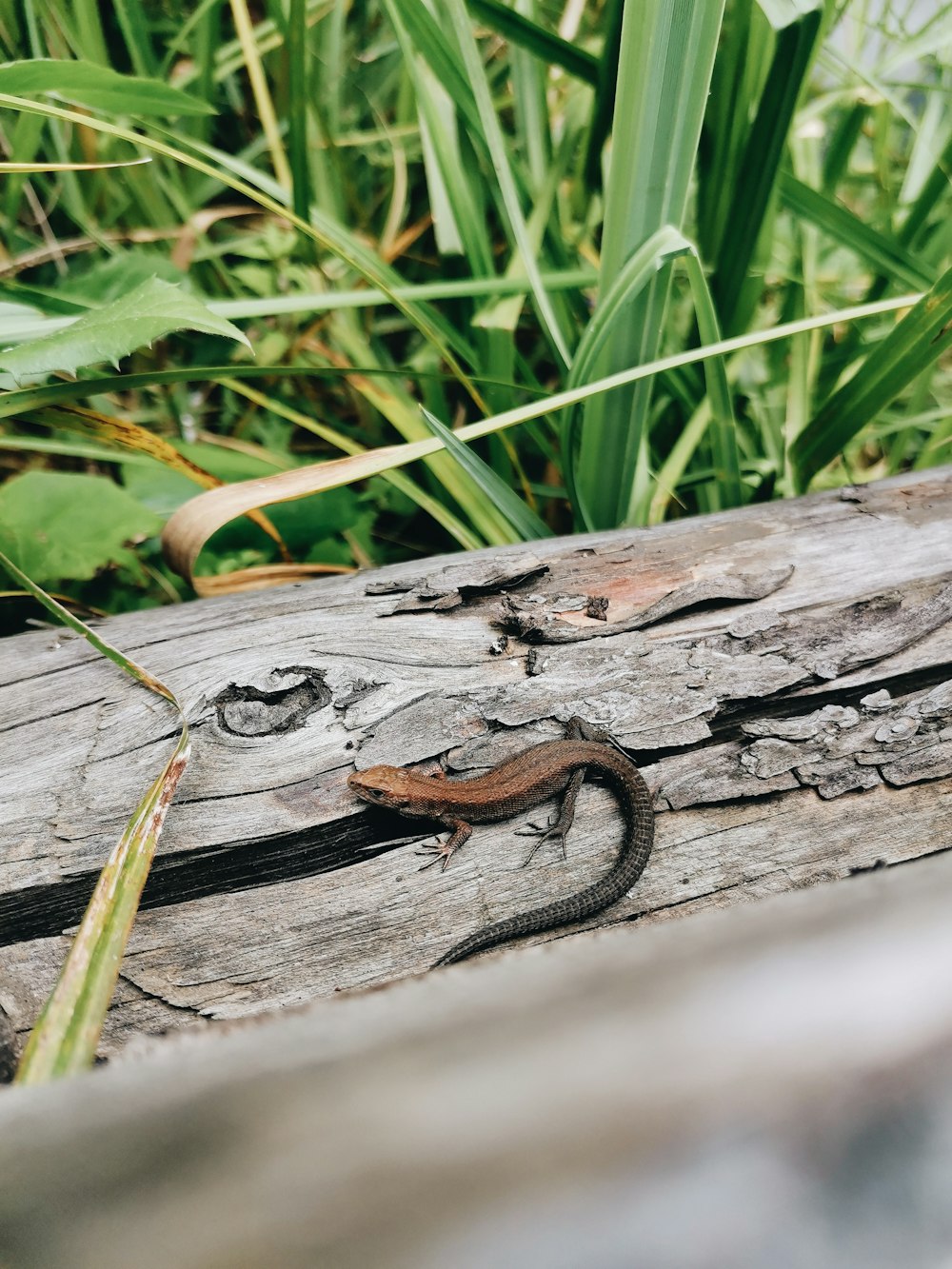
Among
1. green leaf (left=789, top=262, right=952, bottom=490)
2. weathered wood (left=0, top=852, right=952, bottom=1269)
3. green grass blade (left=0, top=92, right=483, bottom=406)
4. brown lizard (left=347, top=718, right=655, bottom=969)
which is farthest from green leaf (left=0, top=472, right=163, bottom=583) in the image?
green leaf (left=789, top=262, right=952, bottom=490)

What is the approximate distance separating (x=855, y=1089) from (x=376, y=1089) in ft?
0.97

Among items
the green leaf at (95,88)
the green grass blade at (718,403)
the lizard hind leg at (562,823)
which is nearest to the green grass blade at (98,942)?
the lizard hind leg at (562,823)

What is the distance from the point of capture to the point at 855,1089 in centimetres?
50

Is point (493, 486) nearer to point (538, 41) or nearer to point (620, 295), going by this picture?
point (620, 295)

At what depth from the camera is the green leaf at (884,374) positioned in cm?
162

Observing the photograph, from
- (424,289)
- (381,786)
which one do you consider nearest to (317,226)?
(424,289)

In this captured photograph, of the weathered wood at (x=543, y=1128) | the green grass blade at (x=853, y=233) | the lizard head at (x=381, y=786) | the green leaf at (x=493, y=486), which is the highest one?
the green grass blade at (x=853, y=233)

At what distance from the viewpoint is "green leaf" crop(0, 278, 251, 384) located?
3.98 feet

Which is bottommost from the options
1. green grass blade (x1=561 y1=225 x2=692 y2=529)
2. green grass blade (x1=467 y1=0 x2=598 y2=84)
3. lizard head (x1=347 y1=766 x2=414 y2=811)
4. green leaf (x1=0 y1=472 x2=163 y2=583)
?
lizard head (x1=347 y1=766 x2=414 y2=811)

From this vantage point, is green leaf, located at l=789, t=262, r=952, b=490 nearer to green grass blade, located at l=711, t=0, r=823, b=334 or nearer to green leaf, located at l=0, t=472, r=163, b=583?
green grass blade, located at l=711, t=0, r=823, b=334

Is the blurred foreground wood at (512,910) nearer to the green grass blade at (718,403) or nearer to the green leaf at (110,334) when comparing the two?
the green grass blade at (718,403)

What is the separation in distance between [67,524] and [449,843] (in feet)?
3.64

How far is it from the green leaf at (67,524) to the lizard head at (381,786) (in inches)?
31.3

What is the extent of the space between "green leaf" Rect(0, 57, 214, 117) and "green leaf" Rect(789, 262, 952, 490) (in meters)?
1.46
